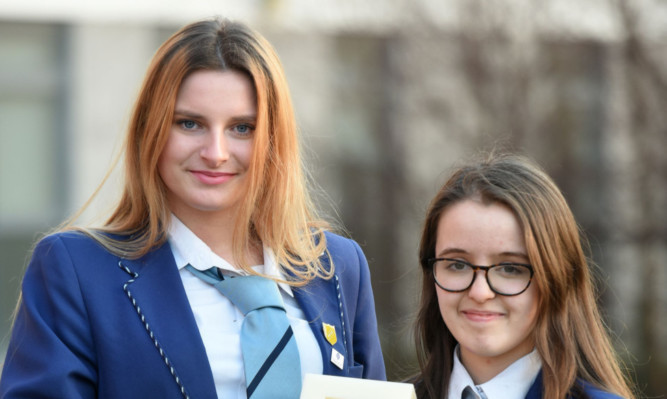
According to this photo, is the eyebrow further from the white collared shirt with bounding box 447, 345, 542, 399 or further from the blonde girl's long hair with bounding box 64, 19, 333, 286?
the blonde girl's long hair with bounding box 64, 19, 333, 286

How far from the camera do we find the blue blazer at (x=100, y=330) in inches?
104

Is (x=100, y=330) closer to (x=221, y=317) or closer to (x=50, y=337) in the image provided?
(x=50, y=337)

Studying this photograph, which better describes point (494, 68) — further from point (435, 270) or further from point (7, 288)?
point (435, 270)

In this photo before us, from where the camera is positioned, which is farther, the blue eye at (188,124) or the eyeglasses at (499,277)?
the blue eye at (188,124)

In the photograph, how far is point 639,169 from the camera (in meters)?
9.66

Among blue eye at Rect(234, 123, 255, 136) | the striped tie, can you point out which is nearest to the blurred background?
blue eye at Rect(234, 123, 255, 136)

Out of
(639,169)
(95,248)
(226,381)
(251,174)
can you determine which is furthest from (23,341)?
(639,169)

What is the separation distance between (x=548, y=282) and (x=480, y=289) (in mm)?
181

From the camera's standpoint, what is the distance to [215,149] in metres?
2.78

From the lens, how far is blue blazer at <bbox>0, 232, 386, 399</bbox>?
264 centimetres

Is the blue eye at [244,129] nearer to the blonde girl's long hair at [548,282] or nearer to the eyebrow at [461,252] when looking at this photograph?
the blonde girl's long hair at [548,282]

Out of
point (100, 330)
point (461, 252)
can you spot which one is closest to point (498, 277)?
point (461, 252)

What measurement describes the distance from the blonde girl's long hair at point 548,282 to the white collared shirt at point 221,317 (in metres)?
0.36

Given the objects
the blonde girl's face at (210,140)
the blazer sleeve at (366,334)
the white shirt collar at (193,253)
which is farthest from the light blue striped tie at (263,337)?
the blazer sleeve at (366,334)
